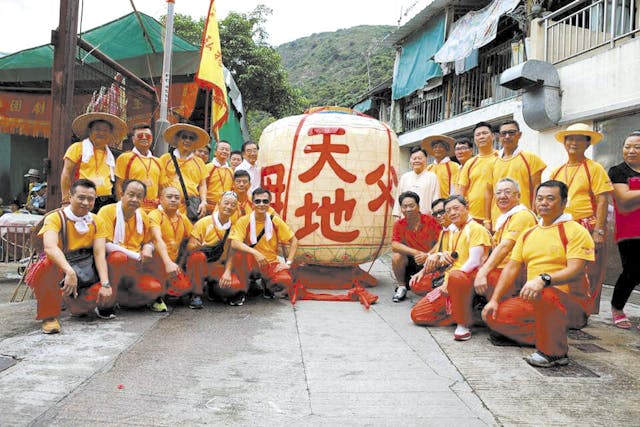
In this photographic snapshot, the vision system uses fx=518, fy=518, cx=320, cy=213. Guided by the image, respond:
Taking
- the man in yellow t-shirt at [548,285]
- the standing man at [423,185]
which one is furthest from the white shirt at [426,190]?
the man in yellow t-shirt at [548,285]

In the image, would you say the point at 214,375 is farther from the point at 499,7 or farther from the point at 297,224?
the point at 499,7

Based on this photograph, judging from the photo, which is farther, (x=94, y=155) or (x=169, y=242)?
(x=169, y=242)

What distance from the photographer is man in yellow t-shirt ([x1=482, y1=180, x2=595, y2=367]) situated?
296 centimetres

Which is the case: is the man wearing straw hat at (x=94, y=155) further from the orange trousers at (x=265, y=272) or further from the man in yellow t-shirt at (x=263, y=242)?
the orange trousers at (x=265, y=272)

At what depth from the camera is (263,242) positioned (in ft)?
15.5

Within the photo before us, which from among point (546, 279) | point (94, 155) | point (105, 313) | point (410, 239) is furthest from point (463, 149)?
point (105, 313)

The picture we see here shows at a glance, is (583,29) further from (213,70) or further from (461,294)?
(461,294)

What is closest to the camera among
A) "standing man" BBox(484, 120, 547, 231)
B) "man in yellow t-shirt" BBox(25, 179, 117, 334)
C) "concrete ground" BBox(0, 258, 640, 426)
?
"concrete ground" BBox(0, 258, 640, 426)

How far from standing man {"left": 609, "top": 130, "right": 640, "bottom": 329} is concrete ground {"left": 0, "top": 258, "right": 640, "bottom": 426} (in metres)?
0.30

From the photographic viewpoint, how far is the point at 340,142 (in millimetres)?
4969

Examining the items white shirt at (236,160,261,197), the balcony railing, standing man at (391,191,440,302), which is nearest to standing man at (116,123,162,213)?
white shirt at (236,160,261,197)

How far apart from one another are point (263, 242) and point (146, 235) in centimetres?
105

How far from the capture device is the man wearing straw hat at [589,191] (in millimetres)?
3859

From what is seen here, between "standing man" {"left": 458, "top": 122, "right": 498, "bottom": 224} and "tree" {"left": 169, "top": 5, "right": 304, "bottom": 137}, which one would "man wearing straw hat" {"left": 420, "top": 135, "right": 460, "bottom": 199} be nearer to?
"standing man" {"left": 458, "top": 122, "right": 498, "bottom": 224}
